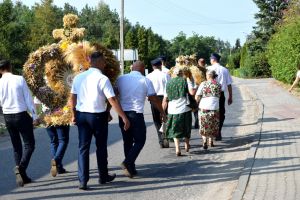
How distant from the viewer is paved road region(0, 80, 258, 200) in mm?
6676

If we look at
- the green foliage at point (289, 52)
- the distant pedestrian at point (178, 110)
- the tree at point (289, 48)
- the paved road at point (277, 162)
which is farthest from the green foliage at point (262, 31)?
the distant pedestrian at point (178, 110)

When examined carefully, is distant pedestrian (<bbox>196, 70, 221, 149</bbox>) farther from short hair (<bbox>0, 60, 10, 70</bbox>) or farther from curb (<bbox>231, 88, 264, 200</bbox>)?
short hair (<bbox>0, 60, 10, 70</bbox>)

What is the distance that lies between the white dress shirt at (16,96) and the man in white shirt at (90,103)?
2.36ft

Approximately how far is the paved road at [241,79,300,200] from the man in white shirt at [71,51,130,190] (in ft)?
7.15

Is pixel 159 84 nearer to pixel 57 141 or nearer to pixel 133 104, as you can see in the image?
pixel 133 104

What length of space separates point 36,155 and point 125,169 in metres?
2.92

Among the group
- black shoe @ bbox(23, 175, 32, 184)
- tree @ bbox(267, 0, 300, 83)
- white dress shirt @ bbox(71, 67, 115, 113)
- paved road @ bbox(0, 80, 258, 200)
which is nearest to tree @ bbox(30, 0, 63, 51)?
tree @ bbox(267, 0, 300, 83)

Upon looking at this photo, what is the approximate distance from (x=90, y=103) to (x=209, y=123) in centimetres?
363

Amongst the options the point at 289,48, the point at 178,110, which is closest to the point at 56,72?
the point at 178,110

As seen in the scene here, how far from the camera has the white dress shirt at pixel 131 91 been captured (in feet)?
24.2

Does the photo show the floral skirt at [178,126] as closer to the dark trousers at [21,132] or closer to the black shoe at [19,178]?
the dark trousers at [21,132]

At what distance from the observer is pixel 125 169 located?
7.46m

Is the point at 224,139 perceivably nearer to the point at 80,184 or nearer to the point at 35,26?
the point at 80,184

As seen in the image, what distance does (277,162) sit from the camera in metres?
8.19
